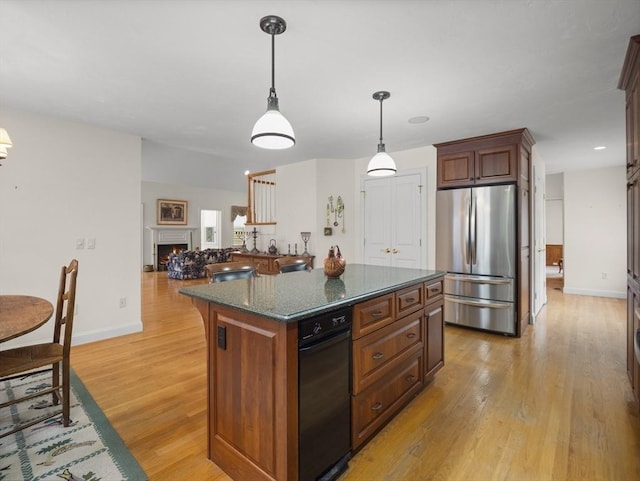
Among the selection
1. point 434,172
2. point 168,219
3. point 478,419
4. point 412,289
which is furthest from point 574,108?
point 168,219

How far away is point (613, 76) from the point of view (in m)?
2.50

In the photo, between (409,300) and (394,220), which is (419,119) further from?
(409,300)

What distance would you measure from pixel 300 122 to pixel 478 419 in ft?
10.1

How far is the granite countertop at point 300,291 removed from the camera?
4.94 ft

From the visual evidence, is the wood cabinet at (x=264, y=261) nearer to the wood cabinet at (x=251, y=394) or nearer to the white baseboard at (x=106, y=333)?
the white baseboard at (x=106, y=333)

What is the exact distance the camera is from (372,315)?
1926 mm

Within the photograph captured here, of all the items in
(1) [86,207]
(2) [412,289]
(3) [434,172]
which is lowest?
(2) [412,289]

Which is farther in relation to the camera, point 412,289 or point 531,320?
point 531,320

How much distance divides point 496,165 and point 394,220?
1.56m

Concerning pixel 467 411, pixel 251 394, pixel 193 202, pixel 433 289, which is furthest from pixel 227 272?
pixel 193 202

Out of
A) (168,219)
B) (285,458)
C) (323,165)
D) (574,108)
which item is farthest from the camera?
(168,219)

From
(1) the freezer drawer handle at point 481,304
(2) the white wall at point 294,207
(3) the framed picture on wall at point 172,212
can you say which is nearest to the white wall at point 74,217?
(2) the white wall at point 294,207

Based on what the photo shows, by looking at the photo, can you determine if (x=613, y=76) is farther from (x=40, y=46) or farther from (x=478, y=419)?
(x=40, y=46)

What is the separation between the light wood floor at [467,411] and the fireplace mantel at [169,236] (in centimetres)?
684
